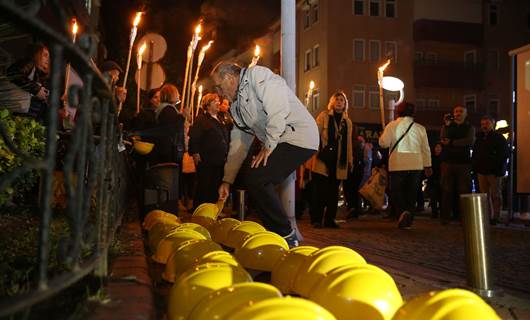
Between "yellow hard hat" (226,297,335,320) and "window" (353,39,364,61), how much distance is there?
38759 millimetres

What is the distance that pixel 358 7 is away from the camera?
39.8 m

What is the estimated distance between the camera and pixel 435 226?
9.52 metres

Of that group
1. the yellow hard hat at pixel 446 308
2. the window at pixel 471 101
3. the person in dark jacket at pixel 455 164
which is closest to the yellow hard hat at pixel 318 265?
the yellow hard hat at pixel 446 308

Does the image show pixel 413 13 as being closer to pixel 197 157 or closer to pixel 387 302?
pixel 197 157

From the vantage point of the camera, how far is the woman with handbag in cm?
890

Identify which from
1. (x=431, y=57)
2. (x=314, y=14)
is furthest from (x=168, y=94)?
(x=431, y=57)

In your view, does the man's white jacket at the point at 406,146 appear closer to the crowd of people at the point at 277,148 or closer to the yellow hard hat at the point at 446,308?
the crowd of people at the point at 277,148

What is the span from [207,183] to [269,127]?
3.53 meters

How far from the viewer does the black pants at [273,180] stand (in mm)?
5422

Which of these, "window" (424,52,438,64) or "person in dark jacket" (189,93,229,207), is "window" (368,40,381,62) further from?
"person in dark jacket" (189,93,229,207)

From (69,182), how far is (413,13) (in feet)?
138

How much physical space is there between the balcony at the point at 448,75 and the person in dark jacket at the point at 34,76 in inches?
1466

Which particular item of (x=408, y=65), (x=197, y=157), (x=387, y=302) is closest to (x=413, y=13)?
(x=408, y=65)

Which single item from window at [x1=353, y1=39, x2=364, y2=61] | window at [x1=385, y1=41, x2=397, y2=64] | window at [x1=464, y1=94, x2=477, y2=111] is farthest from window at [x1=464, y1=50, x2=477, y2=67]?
window at [x1=353, y1=39, x2=364, y2=61]
